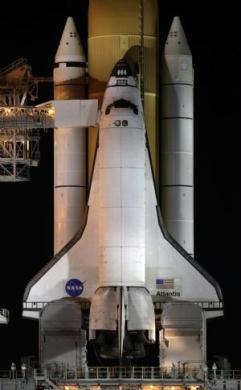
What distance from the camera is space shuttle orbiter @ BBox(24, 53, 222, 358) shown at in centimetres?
3784

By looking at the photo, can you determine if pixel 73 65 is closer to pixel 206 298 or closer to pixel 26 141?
pixel 26 141

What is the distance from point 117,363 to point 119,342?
223 cm

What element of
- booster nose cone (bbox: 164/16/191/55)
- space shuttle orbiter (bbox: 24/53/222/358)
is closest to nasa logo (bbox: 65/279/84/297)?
space shuttle orbiter (bbox: 24/53/222/358)

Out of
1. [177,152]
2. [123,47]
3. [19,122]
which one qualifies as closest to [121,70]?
[123,47]

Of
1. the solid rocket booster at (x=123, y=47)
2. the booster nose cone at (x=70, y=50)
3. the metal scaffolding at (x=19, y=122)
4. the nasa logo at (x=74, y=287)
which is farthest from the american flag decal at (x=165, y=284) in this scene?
the booster nose cone at (x=70, y=50)

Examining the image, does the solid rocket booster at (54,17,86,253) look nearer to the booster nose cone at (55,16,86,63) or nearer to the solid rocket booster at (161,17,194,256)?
the booster nose cone at (55,16,86,63)

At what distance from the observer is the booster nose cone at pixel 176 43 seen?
41.9 m

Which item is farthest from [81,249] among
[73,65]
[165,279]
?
[73,65]

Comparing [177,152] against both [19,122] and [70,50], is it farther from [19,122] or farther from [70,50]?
[19,122]

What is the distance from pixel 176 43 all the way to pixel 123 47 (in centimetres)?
147

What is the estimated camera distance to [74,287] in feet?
132

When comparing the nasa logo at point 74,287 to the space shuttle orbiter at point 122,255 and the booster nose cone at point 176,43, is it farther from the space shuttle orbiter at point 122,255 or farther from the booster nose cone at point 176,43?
the booster nose cone at point 176,43

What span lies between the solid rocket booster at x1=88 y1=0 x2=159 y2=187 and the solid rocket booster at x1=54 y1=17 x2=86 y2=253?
0.26 metres

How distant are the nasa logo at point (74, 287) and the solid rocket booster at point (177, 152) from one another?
2749 millimetres
